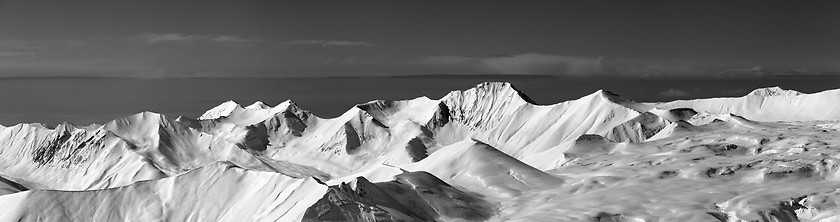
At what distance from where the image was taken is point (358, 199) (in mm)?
169250

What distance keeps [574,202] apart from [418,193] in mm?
30213

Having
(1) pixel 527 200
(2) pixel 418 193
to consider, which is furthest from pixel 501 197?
(2) pixel 418 193

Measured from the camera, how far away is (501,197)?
195m

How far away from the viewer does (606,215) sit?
560 feet

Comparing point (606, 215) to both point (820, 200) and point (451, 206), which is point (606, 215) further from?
point (820, 200)

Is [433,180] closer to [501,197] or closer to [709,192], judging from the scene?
[501,197]

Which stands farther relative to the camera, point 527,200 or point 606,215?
point 527,200

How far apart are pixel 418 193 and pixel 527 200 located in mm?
23510

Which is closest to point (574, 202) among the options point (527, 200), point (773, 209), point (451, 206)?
point (527, 200)

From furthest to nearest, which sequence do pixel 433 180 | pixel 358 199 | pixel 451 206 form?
pixel 433 180
pixel 451 206
pixel 358 199

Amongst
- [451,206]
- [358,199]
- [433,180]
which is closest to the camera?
[358,199]

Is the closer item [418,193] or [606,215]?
[606,215]

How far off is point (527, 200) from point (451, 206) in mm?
18349

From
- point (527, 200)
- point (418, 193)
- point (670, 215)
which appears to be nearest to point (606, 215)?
point (670, 215)
